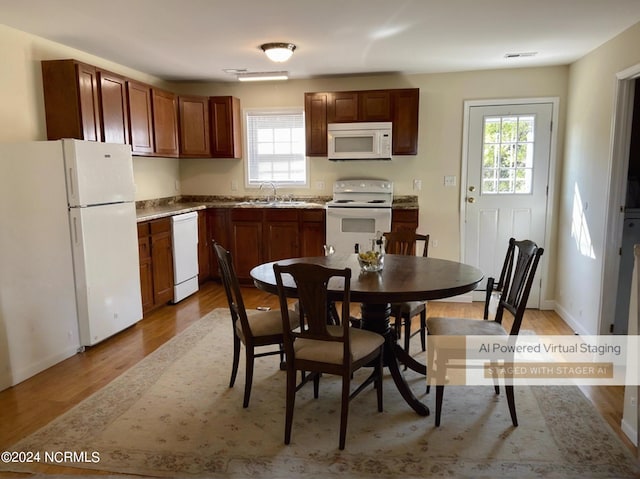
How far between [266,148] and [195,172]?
3.19ft

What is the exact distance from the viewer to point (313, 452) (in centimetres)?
214

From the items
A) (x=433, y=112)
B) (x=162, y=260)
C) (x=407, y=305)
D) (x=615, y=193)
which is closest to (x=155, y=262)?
(x=162, y=260)

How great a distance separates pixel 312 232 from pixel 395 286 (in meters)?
2.72

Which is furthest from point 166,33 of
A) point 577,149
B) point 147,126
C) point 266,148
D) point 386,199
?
point 577,149

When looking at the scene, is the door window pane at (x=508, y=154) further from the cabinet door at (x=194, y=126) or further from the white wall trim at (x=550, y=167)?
the cabinet door at (x=194, y=126)

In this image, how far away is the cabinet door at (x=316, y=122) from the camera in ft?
16.0

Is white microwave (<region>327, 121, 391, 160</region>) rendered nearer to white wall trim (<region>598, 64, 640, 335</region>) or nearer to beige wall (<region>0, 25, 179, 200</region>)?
white wall trim (<region>598, 64, 640, 335</region>)

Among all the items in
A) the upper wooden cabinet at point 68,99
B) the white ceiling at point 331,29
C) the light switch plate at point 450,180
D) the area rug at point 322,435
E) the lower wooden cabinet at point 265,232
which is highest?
the white ceiling at point 331,29

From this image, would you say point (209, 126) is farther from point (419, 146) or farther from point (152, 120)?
point (419, 146)

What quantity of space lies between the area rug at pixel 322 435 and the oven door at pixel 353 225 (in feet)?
6.62

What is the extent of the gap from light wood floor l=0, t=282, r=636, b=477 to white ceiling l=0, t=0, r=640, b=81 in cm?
238

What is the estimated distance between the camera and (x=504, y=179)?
4.60 metres

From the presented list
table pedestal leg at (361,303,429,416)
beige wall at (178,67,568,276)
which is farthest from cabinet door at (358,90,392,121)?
table pedestal leg at (361,303,429,416)

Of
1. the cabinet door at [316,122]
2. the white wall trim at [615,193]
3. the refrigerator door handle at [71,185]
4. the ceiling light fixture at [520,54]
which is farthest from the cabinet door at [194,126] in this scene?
the white wall trim at [615,193]
